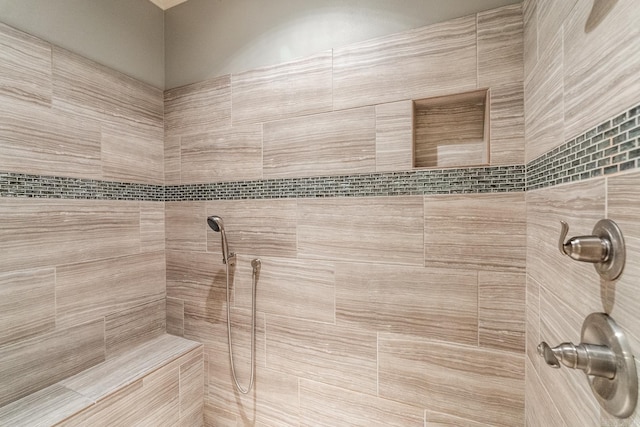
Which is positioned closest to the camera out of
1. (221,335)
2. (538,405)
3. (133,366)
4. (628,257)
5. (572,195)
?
(628,257)

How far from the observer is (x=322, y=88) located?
4.52 feet

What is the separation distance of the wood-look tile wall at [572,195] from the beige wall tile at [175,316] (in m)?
1.82

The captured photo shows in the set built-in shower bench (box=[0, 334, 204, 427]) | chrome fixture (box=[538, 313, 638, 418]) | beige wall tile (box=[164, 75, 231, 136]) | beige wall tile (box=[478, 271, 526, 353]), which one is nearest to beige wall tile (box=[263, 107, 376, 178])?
beige wall tile (box=[164, 75, 231, 136])

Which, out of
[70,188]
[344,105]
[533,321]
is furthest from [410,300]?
[70,188]

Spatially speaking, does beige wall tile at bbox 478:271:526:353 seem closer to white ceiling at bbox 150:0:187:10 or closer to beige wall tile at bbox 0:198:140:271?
beige wall tile at bbox 0:198:140:271

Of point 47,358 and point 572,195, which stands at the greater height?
point 572,195

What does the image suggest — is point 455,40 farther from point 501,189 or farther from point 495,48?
point 501,189

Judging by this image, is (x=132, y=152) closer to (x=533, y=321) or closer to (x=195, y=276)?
(x=195, y=276)

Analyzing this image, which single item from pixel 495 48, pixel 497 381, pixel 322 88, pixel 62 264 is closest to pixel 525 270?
pixel 497 381

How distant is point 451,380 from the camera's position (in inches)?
46.2

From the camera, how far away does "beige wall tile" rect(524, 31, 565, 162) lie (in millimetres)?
786

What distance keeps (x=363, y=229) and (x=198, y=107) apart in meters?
1.26

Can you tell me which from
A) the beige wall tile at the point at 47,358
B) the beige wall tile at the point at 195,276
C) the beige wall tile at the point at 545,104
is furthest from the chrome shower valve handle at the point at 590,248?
the beige wall tile at the point at 47,358

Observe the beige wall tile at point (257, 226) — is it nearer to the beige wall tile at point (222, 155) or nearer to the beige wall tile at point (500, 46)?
the beige wall tile at point (222, 155)
